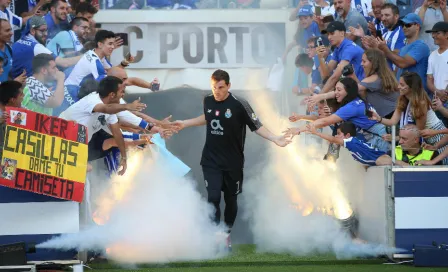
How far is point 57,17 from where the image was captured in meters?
11.2

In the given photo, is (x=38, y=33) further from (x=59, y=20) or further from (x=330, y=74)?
(x=330, y=74)

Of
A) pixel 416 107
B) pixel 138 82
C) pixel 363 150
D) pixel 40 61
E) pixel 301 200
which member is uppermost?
pixel 40 61

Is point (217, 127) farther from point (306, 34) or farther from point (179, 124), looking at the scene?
point (306, 34)

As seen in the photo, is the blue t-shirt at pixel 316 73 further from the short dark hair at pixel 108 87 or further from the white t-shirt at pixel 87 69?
the short dark hair at pixel 108 87

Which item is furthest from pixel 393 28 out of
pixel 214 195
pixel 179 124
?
pixel 214 195

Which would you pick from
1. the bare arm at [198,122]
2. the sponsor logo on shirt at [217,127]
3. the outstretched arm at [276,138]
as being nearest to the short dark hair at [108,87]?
the bare arm at [198,122]

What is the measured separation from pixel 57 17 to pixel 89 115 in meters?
2.85

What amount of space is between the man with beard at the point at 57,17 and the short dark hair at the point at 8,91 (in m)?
2.73

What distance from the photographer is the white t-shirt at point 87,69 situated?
10320 mm

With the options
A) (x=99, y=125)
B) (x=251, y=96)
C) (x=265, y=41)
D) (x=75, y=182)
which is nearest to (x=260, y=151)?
(x=251, y=96)

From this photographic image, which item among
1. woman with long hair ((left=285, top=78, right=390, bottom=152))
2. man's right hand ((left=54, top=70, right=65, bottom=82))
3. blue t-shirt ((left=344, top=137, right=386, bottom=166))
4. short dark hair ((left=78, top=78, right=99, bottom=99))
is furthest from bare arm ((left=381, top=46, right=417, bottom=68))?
man's right hand ((left=54, top=70, right=65, bottom=82))

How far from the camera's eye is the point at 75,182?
25.7ft

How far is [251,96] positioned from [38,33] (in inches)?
124

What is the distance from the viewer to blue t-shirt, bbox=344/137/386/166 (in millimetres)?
8758
